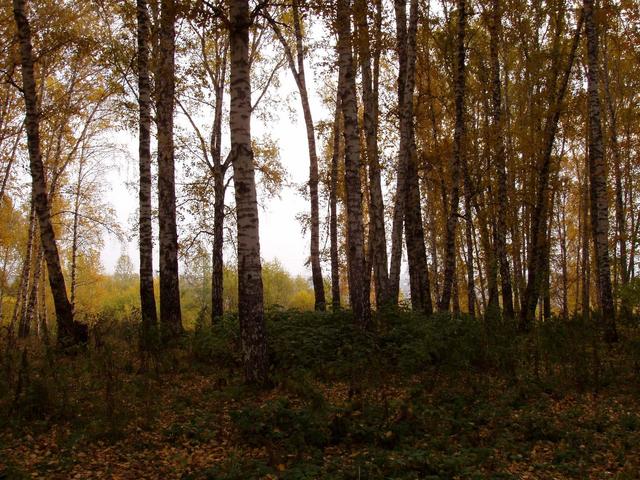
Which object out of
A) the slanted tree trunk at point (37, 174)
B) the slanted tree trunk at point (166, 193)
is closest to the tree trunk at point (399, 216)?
the slanted tree trunk at point (166, 193)

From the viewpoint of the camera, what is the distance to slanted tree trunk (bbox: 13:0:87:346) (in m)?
8.49

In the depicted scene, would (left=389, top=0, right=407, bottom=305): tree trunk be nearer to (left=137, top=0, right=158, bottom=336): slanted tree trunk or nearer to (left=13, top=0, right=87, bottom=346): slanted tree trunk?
(left=137, top=0, right=158, bottom=336): slanted tree trunk

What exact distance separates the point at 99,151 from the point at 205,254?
26.9 feet

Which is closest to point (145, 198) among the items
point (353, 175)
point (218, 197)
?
point (353, 175)

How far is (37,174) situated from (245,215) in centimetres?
461

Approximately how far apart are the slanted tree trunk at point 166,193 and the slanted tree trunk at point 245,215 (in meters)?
3.96

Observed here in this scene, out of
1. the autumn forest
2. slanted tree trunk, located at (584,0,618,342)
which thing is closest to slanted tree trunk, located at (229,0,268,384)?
the autumn forest

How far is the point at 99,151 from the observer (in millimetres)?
21406

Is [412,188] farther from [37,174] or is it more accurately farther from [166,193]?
[37,174]

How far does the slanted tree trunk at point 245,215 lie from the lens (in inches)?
276

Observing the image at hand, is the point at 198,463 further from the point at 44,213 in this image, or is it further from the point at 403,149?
the point at 403,149

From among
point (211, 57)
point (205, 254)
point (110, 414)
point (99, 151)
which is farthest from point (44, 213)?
point (99, 151)

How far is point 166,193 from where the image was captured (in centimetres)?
1090

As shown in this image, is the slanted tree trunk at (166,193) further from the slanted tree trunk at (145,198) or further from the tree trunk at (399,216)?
the tree trunk at (399,216)
